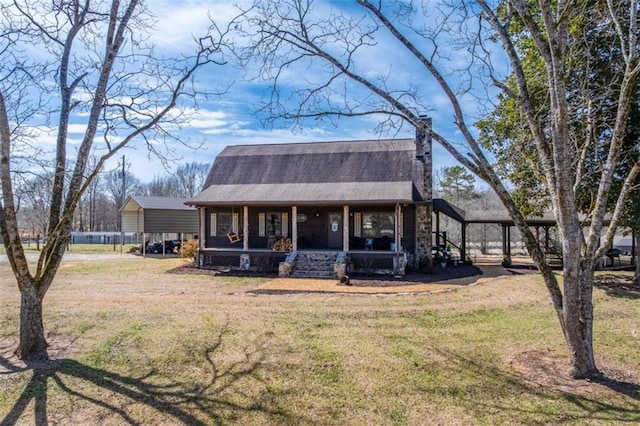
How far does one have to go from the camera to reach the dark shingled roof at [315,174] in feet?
60.0

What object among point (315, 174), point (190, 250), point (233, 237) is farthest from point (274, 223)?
point (190, 250)

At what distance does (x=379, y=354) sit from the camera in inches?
254

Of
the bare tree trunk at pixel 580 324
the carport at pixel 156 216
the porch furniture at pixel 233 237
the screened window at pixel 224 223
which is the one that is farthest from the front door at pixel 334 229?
the bare tree trunk at pixel 580 324

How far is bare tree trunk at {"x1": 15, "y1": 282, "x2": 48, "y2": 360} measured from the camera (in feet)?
20.4

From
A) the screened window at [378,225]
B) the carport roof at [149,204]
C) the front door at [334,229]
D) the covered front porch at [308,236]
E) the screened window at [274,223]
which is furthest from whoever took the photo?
the carport roof at [149,204]

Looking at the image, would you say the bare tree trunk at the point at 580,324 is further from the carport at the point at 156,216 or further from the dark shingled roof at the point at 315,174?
the carport at the point at 156,216

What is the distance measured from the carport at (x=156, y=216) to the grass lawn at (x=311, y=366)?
60.7 feet

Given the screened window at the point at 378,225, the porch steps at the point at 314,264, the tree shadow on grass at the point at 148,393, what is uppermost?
the screened window at the point at 378,225

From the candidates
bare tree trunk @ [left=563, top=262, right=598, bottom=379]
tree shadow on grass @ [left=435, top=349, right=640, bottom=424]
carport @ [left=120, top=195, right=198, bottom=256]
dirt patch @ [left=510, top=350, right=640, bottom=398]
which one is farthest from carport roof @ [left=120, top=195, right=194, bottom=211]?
bare tree trunk @ [left=563, top=262, right=598, bottom=379]

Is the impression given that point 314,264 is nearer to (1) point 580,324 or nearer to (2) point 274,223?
(2) point 274,223

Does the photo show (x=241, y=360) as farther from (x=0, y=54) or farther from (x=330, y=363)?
(x=0, y=54)

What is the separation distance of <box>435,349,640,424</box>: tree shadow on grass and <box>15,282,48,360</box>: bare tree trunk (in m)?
5.66

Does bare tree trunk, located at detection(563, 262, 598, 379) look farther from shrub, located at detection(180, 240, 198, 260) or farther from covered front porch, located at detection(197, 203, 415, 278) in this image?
shrub, located at detection(180, 240, 198, 260)

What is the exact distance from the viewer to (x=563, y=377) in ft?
18.4
